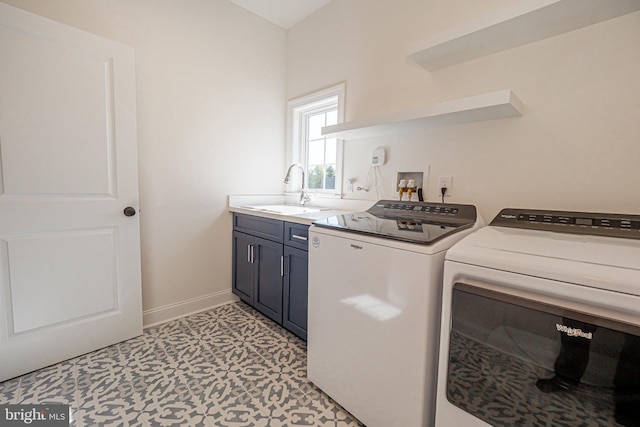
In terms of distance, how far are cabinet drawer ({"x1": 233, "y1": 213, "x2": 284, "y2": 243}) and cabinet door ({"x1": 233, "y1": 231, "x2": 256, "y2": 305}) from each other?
6 cm

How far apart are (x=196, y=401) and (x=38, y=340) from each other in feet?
3.46

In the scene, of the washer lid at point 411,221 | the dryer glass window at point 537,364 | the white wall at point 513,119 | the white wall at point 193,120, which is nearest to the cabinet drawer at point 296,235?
the washer lid at point 411,221

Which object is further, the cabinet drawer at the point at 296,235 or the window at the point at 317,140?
the window at the point at 317,140

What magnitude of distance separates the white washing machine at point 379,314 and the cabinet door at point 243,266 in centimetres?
98

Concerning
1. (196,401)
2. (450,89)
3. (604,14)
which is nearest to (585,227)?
(604,14)

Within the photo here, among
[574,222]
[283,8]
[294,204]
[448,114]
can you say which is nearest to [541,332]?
[574,222]

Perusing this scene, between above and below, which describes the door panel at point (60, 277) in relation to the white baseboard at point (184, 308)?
above

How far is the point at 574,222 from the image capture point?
48.7 inches

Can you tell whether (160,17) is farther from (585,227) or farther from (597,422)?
(597,422)

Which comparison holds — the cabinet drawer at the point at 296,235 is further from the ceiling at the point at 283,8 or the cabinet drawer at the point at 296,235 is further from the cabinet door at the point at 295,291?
the ceiling at the point at 283,8

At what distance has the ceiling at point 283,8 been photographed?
241 cm

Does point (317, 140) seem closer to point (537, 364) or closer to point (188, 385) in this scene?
point (188, 385)

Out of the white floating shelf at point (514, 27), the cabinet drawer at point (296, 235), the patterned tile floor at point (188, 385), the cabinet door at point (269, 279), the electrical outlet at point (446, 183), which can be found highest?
the white floating shelf at point (514, 27)

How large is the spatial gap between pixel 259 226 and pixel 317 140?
1.09 metres
